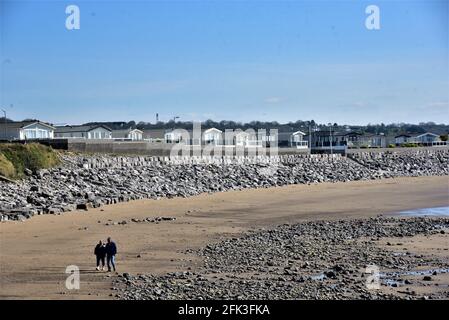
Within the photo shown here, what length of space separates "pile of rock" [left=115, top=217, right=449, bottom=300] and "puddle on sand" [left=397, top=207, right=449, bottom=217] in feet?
22.7

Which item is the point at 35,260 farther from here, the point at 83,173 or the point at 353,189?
the point at 353,189

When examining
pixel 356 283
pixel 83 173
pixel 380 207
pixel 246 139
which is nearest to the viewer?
pixel 356 283

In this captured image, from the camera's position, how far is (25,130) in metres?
64.4

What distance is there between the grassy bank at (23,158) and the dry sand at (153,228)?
7.81 m

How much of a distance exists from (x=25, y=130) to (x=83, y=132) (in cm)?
1243

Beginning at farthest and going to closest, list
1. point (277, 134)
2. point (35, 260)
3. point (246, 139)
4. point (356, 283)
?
point (277, 134) → point (246, 139) → point (35, 260) → point (356, 283)

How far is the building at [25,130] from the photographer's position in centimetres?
6407

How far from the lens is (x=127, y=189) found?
126 ft

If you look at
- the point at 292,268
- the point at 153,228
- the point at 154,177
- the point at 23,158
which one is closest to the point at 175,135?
the point at 154,177

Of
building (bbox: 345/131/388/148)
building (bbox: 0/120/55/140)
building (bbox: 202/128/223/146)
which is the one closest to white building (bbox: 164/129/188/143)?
building (bbox: 202/128/223/146)

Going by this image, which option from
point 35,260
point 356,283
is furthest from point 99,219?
point 356,283

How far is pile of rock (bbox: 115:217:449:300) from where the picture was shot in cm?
1531
